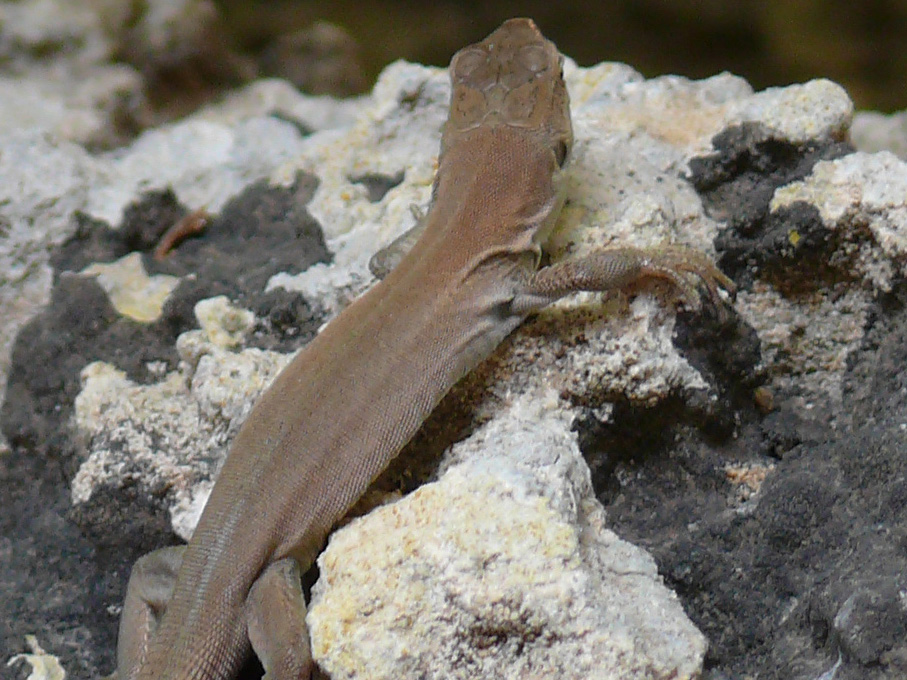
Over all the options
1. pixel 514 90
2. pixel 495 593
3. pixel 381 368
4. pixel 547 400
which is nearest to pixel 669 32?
pixel 514 90

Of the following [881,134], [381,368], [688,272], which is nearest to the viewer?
[381,368]

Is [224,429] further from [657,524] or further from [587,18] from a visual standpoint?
[587,18]

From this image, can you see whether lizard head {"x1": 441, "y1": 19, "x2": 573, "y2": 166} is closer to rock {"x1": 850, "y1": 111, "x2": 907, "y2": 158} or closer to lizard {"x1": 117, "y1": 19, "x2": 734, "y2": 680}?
lizard {"x1": 117, "y1": 19, "x2": 734, "y2": 680}

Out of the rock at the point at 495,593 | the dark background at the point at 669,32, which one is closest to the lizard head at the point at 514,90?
the rock at the point at 495,593

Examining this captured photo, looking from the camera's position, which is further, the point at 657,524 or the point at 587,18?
the point at 587,18

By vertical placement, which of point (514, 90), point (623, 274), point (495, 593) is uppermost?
point (514, 90)

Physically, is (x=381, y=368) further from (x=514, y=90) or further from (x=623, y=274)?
(x=514, y=90)

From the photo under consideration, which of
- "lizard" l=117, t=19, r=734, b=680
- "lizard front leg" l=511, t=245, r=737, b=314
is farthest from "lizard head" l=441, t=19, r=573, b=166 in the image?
"lizard front leg" l=511, t=245, r=737, b=314

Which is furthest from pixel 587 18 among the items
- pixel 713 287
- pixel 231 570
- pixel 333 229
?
pixel 231 570
